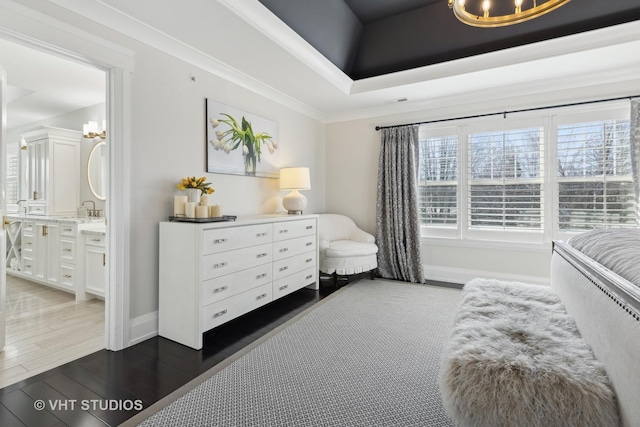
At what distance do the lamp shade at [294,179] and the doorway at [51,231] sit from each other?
5.90 feet

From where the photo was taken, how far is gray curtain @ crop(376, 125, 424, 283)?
13.4ft

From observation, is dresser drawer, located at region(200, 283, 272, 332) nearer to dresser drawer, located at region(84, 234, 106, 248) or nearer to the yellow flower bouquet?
the yellow flower bouquet

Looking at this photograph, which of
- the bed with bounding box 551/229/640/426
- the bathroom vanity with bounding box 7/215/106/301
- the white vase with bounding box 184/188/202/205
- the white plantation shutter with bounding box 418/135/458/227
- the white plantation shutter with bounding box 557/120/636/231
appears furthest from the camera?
the white plantation shutter with bounding box 418/135/458/227

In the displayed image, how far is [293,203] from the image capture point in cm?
377

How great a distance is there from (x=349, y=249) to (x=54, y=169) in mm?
4018

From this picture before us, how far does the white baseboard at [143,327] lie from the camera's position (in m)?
2.36

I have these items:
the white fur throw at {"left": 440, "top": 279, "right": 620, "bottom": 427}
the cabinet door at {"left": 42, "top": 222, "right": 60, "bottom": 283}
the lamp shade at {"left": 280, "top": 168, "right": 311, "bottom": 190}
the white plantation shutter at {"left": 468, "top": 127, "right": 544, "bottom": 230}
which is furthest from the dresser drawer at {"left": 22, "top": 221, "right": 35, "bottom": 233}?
the white plantation shutter at {"left": 468, "top": 127, "right": 544, "bottom": 230}

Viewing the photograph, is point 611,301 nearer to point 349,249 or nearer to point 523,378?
point 523,378

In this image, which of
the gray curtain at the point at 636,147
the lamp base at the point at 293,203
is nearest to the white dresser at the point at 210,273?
the lamp base at the point at 293,203

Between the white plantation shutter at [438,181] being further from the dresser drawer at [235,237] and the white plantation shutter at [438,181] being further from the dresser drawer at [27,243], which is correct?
the dresser drawer at [27,243]

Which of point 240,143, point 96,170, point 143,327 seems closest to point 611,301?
point 143,327

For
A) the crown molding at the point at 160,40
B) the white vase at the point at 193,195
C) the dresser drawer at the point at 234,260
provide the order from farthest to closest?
the white vase at the point at 193,195 < the dresser drawer at the point at 234,260 < the crown molding at the point at 160,40

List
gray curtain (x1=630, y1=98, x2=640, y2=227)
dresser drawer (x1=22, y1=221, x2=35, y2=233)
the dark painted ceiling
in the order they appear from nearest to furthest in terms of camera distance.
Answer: the dark painted ceiling < gray curtain (x1=630, y1=98, x2=640, y2=227) < dresser drawer (x1=22, y1=221, x2=35, y2=233)

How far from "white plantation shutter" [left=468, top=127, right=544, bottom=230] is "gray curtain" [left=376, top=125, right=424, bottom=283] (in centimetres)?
71
